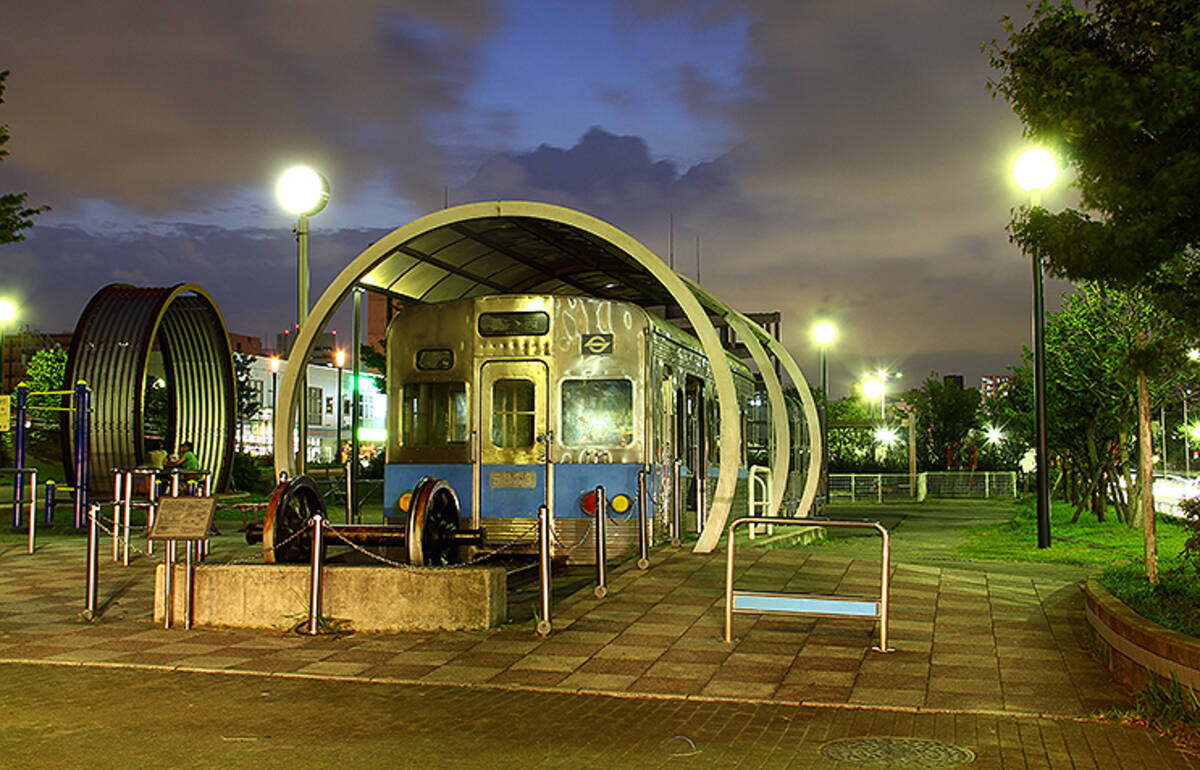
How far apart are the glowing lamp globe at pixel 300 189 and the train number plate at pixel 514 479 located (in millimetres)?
3825

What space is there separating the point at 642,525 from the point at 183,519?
4.83 metres

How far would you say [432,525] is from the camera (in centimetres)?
1057

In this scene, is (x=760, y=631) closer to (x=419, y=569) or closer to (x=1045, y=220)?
(x=419, y=569)

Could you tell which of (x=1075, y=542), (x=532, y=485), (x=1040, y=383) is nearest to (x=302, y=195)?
(x=532, y=485)

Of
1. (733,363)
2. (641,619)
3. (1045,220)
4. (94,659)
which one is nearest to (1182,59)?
(1045,220)

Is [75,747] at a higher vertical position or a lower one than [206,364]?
lower

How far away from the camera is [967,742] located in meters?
5.79

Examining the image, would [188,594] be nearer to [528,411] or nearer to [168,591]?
[168,591]

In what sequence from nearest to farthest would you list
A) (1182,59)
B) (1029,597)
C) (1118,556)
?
1. (1182,59)
2. (1029,597)
3. (1118,556)

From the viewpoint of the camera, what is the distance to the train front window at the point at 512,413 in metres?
12.8

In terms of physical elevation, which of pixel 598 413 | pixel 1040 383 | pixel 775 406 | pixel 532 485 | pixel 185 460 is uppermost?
pixel 1040 383

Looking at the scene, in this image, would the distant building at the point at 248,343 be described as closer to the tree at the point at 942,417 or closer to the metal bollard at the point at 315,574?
the tree at the point at 942,417

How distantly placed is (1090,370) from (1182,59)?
15.5 meters

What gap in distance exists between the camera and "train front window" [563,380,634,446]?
12.6m
